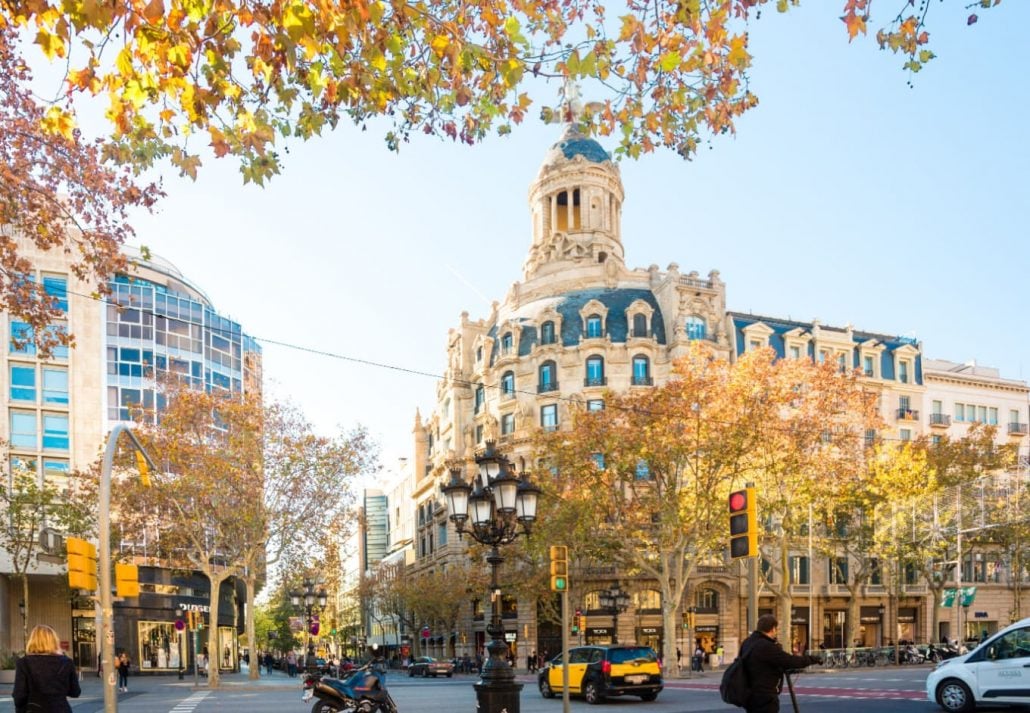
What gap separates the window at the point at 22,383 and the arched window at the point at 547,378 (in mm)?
28262

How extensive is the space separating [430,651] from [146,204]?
263 ft

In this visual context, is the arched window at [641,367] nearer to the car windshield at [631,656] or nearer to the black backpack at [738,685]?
the car windshield at [631,656]

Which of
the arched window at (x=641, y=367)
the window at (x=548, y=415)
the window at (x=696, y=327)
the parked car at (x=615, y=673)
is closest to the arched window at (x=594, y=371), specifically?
the arched window at (x=641, y=367)

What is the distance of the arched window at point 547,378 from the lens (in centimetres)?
6022

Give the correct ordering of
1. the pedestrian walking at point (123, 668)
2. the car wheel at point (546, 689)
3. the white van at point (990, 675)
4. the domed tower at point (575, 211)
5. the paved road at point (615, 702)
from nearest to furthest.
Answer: the white van at point (990, 675), the paved road at point (615, 702), the car wheel at point (546, 689), the pedestrian walking at point (123, 668), the domed tower at point (575, 211)

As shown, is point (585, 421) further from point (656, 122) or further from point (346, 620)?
point (346, 620)

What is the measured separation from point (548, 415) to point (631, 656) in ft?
120

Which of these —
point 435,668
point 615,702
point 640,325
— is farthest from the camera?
point 640,325

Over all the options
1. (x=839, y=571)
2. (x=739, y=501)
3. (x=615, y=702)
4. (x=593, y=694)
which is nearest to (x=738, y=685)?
(x=739, y=501)

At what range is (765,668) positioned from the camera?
30.0 ft

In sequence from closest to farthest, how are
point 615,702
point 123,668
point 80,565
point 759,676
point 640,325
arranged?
point 759,676, point 80,565, point 615,702, point 123,668, point 640,325

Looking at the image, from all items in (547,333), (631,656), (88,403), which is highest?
(547,333)

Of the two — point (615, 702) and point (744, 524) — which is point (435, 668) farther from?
point (744, 524)

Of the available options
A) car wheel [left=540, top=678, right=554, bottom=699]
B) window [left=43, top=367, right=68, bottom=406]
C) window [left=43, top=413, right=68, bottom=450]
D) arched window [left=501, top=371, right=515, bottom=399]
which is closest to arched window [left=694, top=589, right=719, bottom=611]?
arched window [left=501, top=371, right=515, bottom=399]
